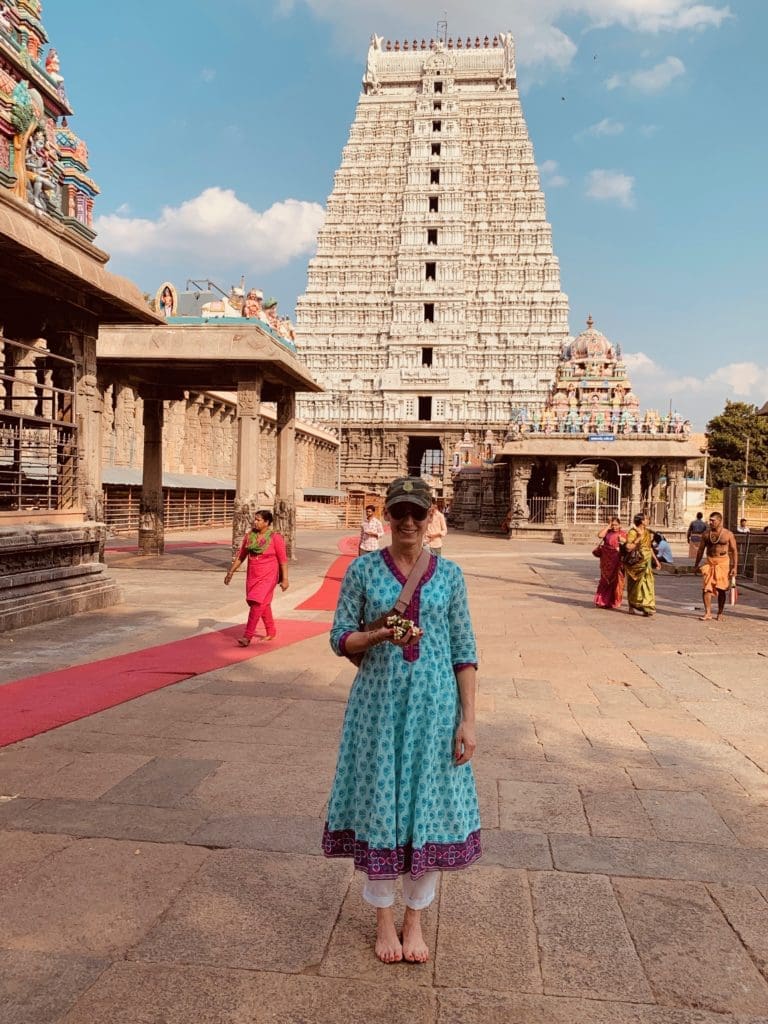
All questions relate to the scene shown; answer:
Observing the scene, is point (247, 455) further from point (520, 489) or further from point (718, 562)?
point (520, 489)

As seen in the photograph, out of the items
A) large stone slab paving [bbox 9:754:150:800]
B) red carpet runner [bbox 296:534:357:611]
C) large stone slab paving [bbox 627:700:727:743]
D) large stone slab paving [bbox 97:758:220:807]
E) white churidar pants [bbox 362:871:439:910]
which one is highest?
white churidar pants [bbox 362:871:439:910]

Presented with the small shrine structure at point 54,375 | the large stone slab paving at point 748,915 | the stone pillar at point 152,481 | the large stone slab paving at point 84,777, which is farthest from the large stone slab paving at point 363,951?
the stone pillar at point 152,481

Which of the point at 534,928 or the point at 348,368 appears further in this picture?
the point at 348,368

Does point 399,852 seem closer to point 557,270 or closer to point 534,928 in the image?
point 534,928

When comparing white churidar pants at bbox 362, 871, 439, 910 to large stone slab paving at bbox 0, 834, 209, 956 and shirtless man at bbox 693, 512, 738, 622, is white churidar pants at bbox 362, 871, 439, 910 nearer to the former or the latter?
large stone slab paving at bbox 0, 834, 209, 956

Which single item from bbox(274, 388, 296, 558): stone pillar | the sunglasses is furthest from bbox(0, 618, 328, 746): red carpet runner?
bbox(274, 388, 296, 558): stone pillar

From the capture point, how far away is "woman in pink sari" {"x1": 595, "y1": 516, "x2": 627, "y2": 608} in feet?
39.6

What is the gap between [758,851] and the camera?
139 inches

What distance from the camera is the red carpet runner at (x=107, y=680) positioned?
5.31m

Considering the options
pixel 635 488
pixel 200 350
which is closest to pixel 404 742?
pixel 200 350

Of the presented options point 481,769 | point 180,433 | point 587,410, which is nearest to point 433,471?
point 587,410

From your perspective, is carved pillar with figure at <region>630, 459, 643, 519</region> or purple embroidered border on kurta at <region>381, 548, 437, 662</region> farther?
carved pillar with figure at <region>630, 459, 643, 519</region>

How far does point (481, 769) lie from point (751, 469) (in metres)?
55.4

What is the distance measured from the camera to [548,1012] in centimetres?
237
